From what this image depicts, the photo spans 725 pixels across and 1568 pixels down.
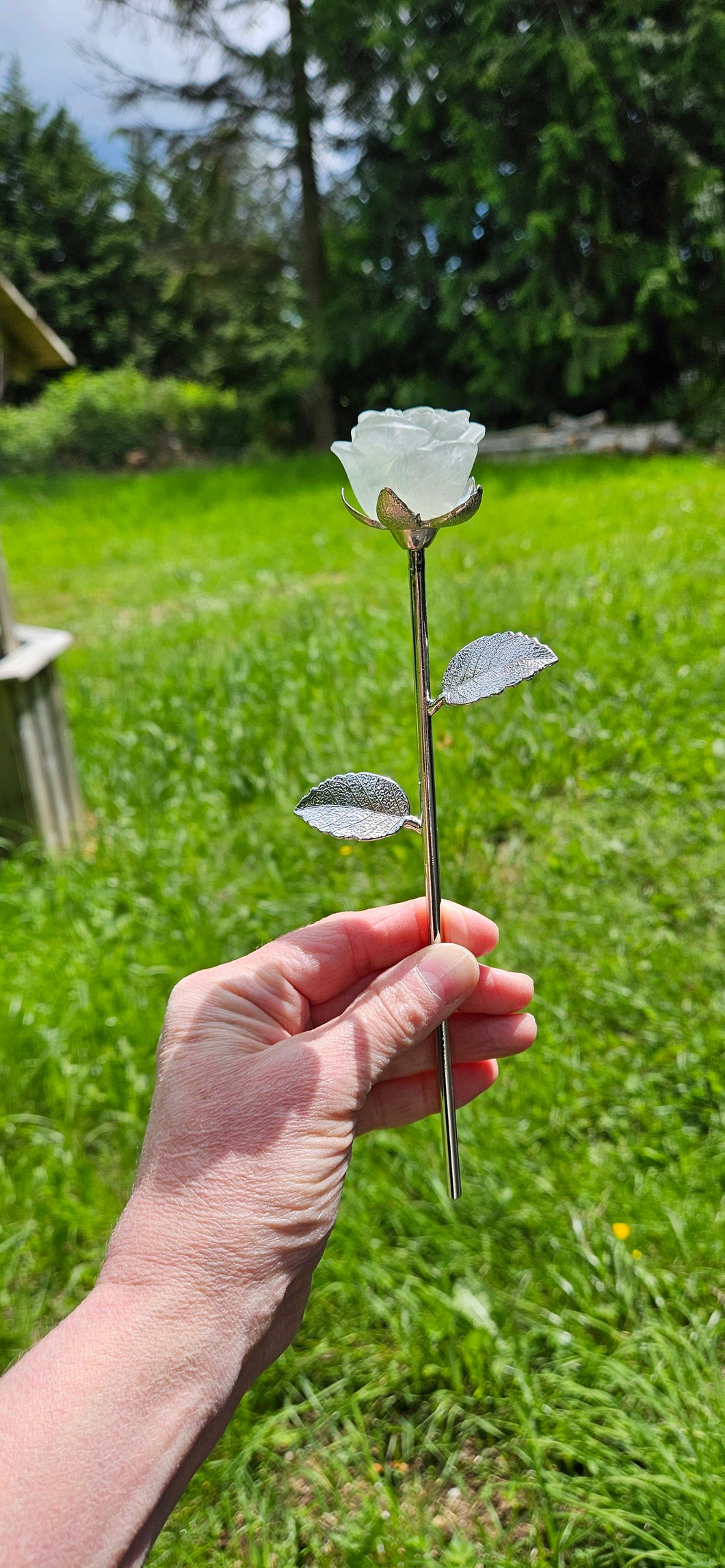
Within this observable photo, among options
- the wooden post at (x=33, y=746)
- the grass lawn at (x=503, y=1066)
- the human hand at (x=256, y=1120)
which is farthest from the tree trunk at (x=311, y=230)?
the human hand at (x=256, y=1120)

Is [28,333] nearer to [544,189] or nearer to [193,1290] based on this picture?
[193,1290]

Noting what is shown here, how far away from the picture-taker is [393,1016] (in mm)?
1046

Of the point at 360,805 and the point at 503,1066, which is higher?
the point at 360,805

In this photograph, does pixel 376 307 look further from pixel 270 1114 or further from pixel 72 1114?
pixel 270 1114

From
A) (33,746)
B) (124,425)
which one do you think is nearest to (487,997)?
(33,746)

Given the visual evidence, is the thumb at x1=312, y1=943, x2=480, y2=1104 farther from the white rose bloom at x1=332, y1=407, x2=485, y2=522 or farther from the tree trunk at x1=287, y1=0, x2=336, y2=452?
the tree trunk at x1=287, y1=0, x2=336, y2=452

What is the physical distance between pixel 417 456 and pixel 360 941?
2.28 feet

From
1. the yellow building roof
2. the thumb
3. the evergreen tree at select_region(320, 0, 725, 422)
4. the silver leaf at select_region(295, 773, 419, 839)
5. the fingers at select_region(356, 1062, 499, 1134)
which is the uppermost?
the evergreen tree at select_region(320, 0, 725, 422)

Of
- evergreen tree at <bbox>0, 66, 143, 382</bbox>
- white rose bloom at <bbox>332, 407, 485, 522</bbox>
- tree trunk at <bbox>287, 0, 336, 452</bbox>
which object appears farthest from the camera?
evergreen tree at <bbox>0, 66, 143, 382</bbox>

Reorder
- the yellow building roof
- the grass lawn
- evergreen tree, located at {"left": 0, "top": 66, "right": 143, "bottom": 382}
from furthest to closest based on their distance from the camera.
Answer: evergreen tree, located at {"left": 0, "top": 66, "right": 143, "bottom": 382}
the yellow building roof
the grass lawn

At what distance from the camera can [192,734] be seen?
385 centimetres

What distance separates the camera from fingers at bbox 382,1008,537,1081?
1.36 meters

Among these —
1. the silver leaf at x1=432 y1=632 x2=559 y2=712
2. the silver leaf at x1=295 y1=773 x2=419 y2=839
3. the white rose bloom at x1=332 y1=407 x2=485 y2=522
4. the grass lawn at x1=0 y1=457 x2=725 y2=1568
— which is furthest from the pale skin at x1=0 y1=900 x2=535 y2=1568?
the grass lawn at x1=0 y1=457 x2=725 y2=1568

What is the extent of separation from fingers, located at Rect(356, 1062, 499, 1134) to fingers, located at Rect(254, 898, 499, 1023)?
0.17m
